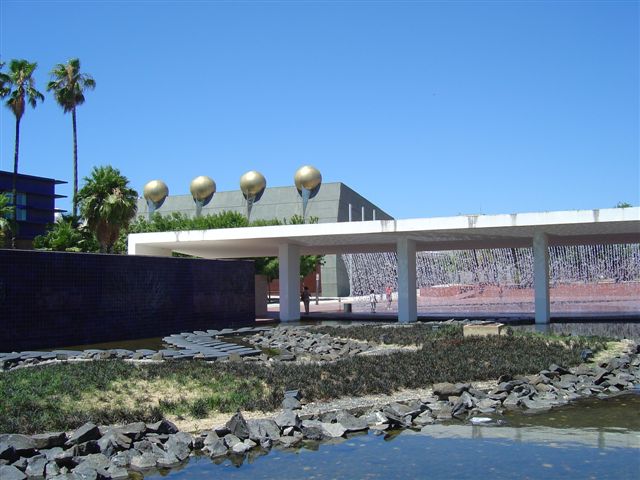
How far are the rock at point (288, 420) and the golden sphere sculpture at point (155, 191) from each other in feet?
178

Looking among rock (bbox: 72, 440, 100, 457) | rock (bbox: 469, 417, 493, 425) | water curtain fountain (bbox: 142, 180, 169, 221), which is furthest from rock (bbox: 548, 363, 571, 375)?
water curtain fountain (bbox: 142, 180, 169, 221)

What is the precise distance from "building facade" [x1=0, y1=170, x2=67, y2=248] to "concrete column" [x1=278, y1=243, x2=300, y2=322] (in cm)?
3699

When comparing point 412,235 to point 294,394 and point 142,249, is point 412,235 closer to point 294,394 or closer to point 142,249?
point 142,249

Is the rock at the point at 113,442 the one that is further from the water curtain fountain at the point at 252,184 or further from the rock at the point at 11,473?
the water curtain fountain at the point at 252,184

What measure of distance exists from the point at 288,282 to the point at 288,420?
69.6 feet

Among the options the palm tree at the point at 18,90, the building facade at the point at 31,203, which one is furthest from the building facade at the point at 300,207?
the palm tree at the point at 18,90

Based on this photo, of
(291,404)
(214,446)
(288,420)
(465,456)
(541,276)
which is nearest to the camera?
(465,456)

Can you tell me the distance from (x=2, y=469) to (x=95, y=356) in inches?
346

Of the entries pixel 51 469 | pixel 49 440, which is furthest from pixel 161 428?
pixel 51 469

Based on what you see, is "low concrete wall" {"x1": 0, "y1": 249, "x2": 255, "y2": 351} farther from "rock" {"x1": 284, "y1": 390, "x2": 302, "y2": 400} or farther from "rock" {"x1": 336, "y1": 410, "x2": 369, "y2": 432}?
"rock" {"x1": 336, "y1": 410, "x2": 369, "y2": 432}

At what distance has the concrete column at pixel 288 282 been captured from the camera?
3030cm

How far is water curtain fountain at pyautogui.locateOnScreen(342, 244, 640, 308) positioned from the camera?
57.3m

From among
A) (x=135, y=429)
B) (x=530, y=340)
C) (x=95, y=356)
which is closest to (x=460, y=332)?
(x=530, y=340)

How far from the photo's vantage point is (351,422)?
9.31m
